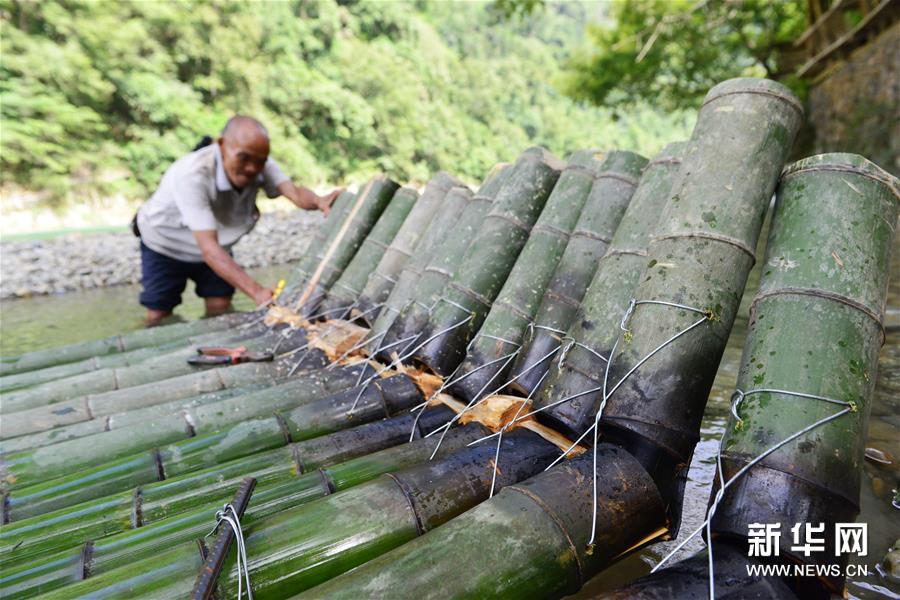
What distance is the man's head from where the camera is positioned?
474 centimetres

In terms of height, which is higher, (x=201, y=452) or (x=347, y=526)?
(x=347, y=526)

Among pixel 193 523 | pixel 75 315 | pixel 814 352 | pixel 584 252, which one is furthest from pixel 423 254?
pixel 75 315

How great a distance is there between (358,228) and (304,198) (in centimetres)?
106

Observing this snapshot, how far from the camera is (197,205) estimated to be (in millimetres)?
4762

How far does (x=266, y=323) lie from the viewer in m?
4.66

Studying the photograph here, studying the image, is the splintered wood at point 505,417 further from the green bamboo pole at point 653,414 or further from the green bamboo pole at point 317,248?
the green bamboo pole at point 317,248

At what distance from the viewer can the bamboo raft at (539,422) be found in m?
1.56

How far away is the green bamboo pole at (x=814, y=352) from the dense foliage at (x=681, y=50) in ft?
49.8

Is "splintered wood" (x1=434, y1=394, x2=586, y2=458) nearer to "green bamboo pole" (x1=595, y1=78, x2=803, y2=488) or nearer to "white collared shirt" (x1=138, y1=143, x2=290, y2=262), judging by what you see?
"green bamboo pole" (x1=595, y1=78, x2=803, y2=488)

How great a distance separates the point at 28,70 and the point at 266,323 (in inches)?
840

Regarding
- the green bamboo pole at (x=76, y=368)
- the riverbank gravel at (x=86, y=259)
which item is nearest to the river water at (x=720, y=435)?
the green bamboo pole at (x=76, y=368)

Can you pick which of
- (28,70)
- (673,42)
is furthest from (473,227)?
(28,70)

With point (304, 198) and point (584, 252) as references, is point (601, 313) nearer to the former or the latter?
point (584, 252)

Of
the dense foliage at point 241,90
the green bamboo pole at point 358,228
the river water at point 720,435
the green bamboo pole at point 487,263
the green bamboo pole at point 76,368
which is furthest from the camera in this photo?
the dense foliage at point 241,90
